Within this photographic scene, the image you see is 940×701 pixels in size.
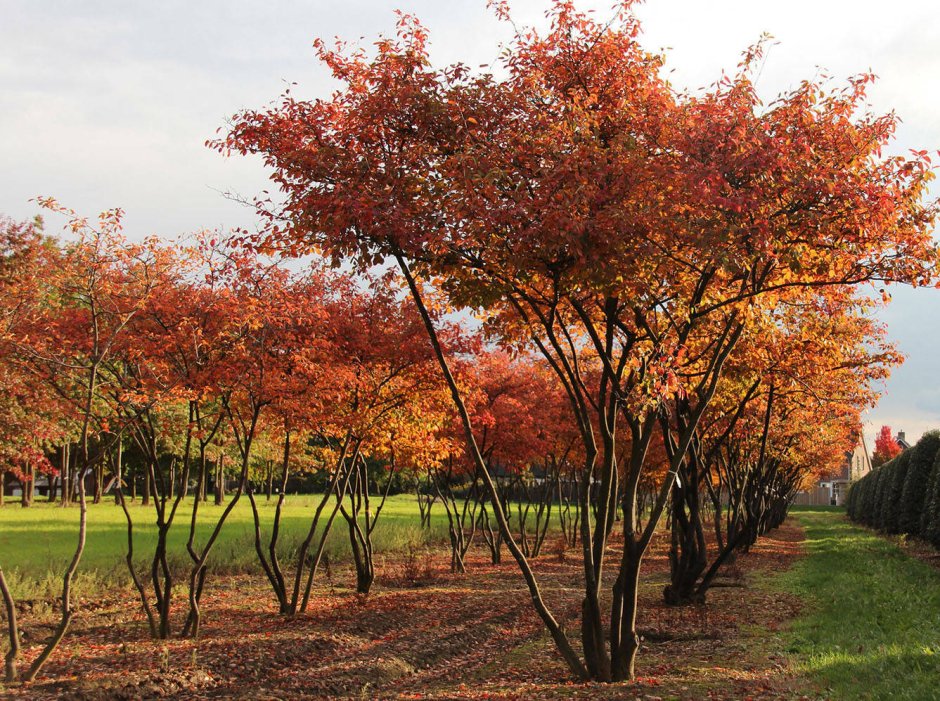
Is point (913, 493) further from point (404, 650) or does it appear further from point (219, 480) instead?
point (219, 480)

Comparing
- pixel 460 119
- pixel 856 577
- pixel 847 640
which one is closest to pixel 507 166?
pixel 460 119

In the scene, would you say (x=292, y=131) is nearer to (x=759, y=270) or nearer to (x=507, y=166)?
(x=507, y=166)

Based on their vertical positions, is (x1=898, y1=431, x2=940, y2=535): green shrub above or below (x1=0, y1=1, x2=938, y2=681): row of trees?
below

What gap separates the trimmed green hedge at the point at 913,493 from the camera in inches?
841

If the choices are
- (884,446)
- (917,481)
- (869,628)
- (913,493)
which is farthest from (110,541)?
(884,446)

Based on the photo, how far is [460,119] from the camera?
22.8 ft

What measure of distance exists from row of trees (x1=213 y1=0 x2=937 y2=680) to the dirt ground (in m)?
1.07

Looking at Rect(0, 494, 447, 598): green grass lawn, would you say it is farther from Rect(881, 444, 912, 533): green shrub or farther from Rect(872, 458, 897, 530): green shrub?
Rect(872, 458, 897, 530): green shrub

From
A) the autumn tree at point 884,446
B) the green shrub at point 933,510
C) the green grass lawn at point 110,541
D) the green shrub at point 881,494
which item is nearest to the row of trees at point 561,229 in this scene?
the green grass lawn at point 110,541

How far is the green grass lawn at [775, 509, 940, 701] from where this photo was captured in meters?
6.71

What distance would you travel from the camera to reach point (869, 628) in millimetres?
9711

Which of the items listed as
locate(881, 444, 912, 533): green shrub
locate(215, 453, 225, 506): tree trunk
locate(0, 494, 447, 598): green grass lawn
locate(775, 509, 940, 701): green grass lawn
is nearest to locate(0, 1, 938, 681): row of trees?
locate(775, 509, 940, 701): green grass lawn

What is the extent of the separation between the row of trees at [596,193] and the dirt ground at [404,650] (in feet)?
3.51

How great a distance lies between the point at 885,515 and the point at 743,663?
89.2 ft
